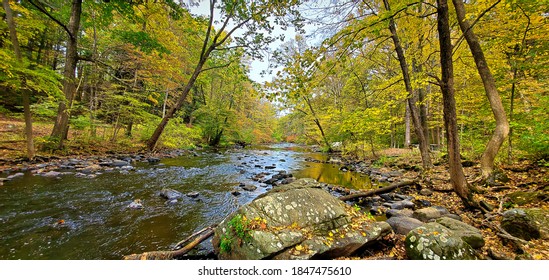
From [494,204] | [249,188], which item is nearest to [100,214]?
[249,188]

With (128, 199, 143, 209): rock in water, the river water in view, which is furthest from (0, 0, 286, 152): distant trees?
(128, 199, 143, 209): rock in water

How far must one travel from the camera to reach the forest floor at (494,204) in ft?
8.93

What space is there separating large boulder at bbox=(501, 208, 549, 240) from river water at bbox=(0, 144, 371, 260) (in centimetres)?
516

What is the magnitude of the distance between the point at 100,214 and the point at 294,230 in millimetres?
4342

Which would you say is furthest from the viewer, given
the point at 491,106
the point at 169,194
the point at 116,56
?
the point at 116,56

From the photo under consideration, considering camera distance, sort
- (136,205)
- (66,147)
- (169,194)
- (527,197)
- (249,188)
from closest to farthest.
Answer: (527,197) → (136,205) → (169,194) → (249,188) → (66,147)

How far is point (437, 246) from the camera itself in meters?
2.44

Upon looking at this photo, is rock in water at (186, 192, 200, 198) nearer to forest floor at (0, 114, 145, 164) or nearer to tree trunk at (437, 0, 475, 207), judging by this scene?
tree trunk at (437, 0, 475, 207)

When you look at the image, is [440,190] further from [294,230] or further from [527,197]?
[294,230]

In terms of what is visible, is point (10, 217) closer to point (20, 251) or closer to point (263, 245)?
point (20, 251)

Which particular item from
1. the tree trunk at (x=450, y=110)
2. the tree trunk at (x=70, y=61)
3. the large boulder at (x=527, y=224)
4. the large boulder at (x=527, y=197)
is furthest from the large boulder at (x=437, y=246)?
the tree trunk at (x=70, y=61)

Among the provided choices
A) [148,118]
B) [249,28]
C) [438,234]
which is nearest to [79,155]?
[148,118]

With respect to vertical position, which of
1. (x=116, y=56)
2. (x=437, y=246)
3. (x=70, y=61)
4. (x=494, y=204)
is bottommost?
(x=437, y=246)
